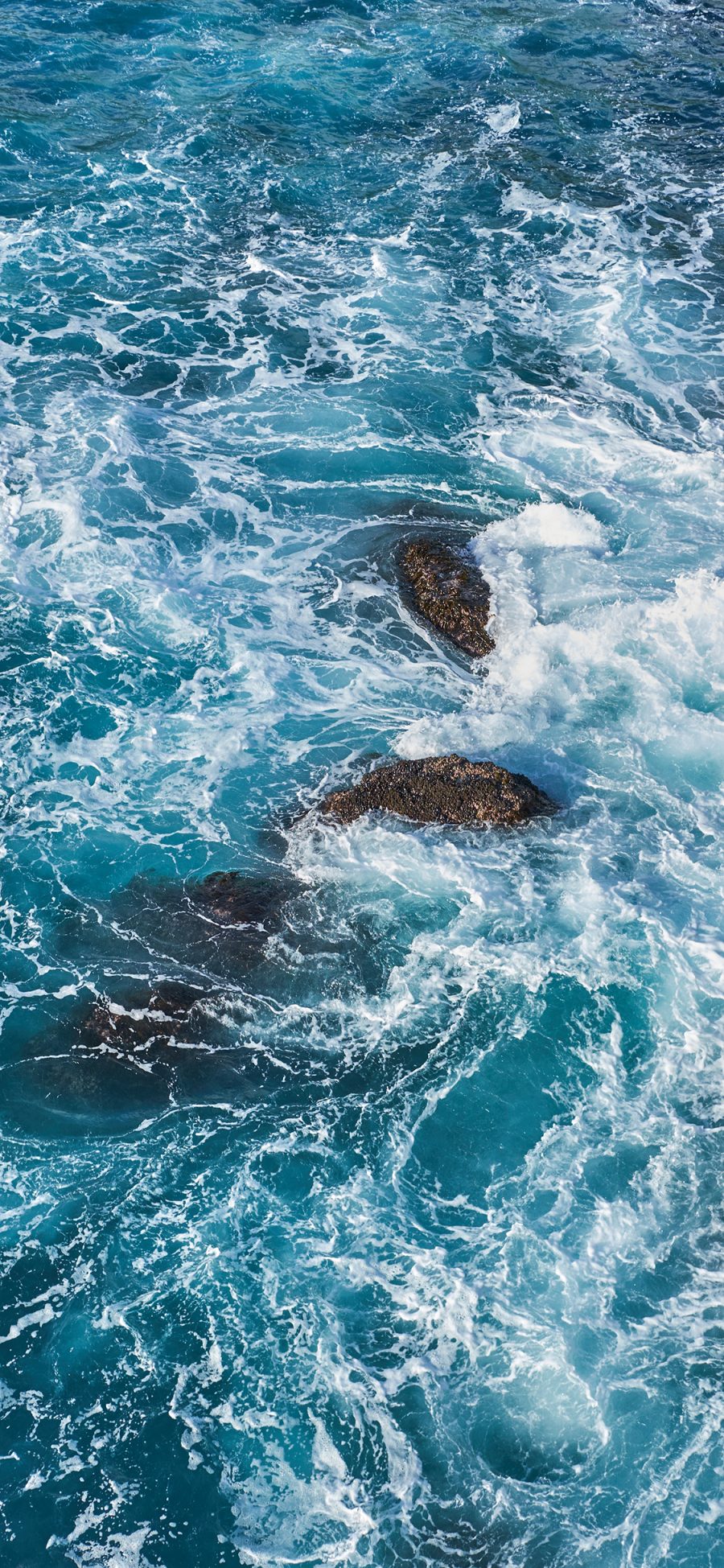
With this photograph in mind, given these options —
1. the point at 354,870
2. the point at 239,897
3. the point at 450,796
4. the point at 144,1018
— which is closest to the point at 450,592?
the point at 450,796

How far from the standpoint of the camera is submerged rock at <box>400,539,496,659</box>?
62.8ft

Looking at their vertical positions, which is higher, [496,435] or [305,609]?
[496,435]

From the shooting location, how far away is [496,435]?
23.7m

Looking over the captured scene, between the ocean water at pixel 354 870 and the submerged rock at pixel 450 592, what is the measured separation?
0.37m

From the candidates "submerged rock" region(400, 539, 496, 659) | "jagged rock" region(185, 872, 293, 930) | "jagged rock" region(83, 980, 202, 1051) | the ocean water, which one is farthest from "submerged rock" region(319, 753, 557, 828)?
"jagged rock" region(83, 980, 202, 1051)

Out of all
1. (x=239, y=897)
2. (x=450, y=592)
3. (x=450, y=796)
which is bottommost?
(x=239, y=897)

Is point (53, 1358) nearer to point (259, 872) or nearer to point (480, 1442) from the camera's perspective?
point (480, 1442)

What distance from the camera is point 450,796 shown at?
16281mm

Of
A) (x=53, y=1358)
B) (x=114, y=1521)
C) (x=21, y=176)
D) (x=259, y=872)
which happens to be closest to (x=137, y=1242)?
(x=53, y=1358)

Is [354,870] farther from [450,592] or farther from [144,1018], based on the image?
[450,592]

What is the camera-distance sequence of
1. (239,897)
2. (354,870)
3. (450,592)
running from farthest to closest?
1. (450,592)
2. (354,870)
3. (239,897)

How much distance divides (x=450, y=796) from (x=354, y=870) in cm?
185

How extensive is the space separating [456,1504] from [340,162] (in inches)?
1301

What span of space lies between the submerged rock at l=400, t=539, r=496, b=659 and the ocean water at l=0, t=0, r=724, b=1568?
37 cm
